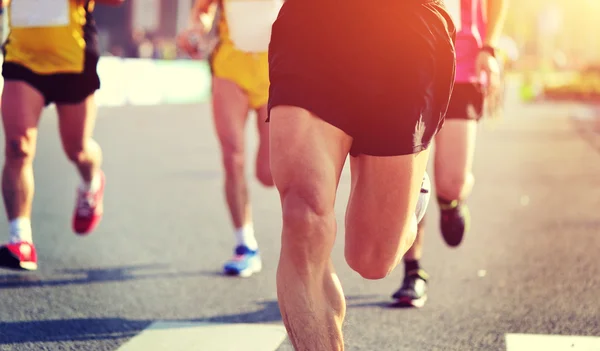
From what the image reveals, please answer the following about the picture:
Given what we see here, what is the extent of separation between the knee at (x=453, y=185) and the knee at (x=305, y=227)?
219 centimetres

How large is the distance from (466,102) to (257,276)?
1.58 meters

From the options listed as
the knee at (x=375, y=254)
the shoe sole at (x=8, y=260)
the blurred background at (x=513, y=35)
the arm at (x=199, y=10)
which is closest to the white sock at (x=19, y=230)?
the shoe sole at (x=8, y=260)

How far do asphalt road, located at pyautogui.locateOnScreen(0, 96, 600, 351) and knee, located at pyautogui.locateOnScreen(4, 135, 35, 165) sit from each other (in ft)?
2.11

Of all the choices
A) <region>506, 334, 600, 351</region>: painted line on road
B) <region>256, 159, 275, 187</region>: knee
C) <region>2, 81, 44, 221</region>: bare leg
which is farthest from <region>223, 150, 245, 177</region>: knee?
<region>506, 334, 600, 351</region>: painted line on road

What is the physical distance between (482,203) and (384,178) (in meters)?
5.72

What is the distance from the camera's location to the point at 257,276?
210 inches

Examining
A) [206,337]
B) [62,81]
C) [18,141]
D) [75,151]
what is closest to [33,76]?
[62,81]

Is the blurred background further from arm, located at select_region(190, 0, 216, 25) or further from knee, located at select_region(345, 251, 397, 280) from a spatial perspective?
knee, located at select_region(345, 251, 397, 280)

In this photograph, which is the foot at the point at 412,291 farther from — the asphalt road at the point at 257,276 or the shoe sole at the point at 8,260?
the shoe sole at the point at 8,260

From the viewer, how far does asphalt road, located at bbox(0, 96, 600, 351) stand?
13.4ft

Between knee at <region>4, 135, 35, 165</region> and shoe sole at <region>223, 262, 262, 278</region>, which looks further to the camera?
shoe sole at <region>223, 262, 262, 278</region>

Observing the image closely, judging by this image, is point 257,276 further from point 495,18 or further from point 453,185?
point 495,18

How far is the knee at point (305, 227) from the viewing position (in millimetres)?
2676

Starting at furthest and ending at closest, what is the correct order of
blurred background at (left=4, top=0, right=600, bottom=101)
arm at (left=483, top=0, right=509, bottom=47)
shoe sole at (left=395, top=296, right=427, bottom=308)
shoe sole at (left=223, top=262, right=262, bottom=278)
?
blurred background at (left=4, top=0, right=600, bottom=101), shoe sole at (left=223, top=262, right=262, bottom=278), shoe sole at (left=395, top=296, right=427, bottom=308), arm at (left=483, top=0, right=509, bottom=47)
